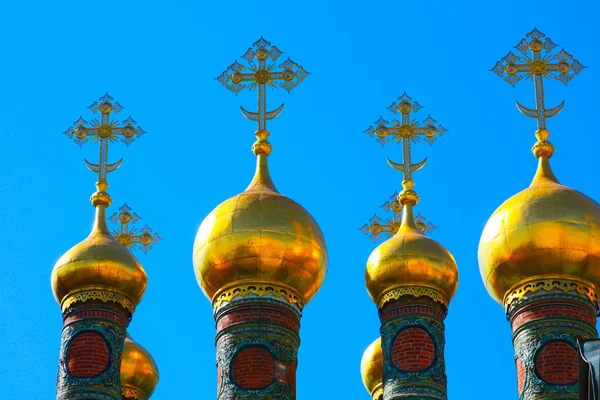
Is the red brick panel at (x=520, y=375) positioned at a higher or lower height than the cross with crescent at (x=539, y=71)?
lower

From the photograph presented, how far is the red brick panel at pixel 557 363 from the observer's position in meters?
22.9

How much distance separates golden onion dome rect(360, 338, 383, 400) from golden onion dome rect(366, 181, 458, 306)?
2.38m

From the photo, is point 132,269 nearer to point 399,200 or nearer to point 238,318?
point 238,318

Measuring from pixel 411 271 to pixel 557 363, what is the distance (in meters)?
1.95

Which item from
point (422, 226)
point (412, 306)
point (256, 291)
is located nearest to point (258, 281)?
point (256, 291)

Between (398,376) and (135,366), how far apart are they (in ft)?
12.6

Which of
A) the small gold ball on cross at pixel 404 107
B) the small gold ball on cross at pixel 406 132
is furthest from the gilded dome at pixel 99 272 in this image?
the small gold ball on cross at pixel 404 107

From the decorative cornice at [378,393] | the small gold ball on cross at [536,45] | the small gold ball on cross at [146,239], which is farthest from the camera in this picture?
the small gold ball on cross at [146,239]

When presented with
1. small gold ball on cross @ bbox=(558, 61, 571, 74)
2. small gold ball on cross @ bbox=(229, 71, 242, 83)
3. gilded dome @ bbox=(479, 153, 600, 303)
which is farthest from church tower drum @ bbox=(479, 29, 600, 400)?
small gold ball on cross @ bbox=(229, 71, 242, 83)

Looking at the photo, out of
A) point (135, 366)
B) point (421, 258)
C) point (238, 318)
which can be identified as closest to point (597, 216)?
point (421, 258)

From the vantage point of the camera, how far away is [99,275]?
78.3 ft

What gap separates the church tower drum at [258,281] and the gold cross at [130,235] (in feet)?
9.24

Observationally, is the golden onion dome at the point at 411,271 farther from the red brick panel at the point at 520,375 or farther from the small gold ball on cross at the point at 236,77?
the small gold ball on cross at the point at 236,77

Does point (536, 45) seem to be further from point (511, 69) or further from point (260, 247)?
point (260, 247)
